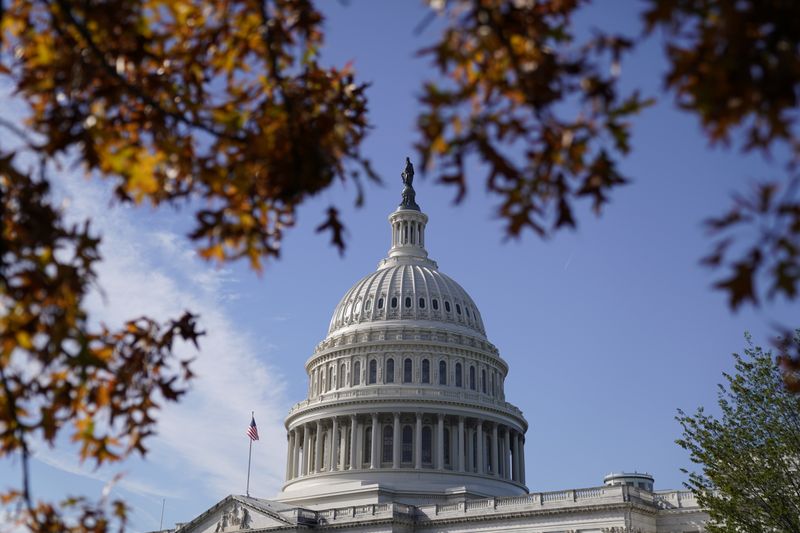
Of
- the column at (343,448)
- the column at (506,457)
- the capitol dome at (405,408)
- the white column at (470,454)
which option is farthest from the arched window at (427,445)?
the column at (506,457)

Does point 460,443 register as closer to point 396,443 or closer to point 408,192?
point 396,443

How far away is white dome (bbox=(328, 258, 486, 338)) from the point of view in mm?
106500

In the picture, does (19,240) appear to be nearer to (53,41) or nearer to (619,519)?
(53,41)

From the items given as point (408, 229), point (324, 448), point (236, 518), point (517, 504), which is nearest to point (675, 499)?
point (517, 504)

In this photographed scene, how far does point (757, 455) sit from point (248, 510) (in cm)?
5554

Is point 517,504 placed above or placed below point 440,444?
below

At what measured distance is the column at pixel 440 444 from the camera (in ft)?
309

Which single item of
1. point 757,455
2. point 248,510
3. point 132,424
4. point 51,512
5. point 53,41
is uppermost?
point 248,510

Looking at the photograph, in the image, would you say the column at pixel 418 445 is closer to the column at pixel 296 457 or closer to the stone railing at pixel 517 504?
the stone railing at pixel 517 504

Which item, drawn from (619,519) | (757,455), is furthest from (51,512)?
(619,519)

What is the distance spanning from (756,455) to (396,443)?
195ft

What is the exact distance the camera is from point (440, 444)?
311 ft

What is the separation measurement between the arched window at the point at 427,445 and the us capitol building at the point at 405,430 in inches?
4.8

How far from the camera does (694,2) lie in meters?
6.29
